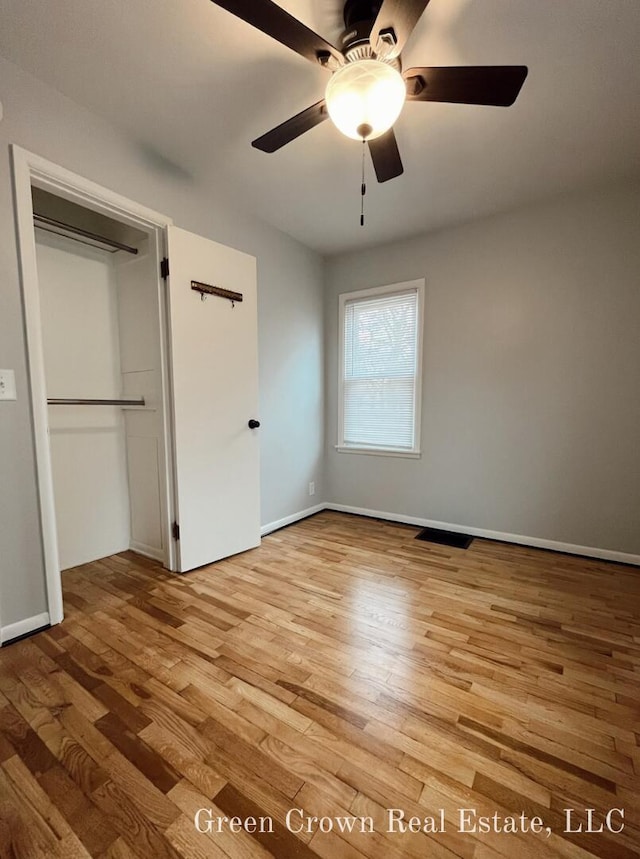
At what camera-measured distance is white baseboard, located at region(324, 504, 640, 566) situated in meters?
2.51

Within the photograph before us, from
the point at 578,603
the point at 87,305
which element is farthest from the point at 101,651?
the point at 578,603

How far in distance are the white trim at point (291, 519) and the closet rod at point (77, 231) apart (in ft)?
7.67

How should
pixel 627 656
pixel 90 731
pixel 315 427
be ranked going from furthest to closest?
pixel 315 427 < pixel 627 656 < pixel 90 731

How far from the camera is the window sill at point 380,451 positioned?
3.24 m

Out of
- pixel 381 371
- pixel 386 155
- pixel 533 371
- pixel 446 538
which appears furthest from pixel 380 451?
pixel 386 155

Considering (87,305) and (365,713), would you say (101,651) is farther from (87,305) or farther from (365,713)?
(87,305)

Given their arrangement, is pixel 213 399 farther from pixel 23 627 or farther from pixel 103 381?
pixel 23 627

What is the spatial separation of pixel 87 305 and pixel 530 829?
10.8 feet

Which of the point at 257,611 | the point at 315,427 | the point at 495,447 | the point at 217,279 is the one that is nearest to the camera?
the point at 257,611

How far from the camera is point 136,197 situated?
205 cm

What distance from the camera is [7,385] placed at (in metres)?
1.61

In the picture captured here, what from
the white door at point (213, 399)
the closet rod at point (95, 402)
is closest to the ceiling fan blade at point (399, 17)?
the white door at point (213, 399)

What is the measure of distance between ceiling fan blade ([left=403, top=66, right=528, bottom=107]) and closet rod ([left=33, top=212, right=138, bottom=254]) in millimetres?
1973

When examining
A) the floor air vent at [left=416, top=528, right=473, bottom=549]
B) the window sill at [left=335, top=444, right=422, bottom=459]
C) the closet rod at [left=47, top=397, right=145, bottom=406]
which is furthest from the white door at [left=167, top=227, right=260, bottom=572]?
the floor air vent at [left=416, top=528, right=473, bottom=549]
